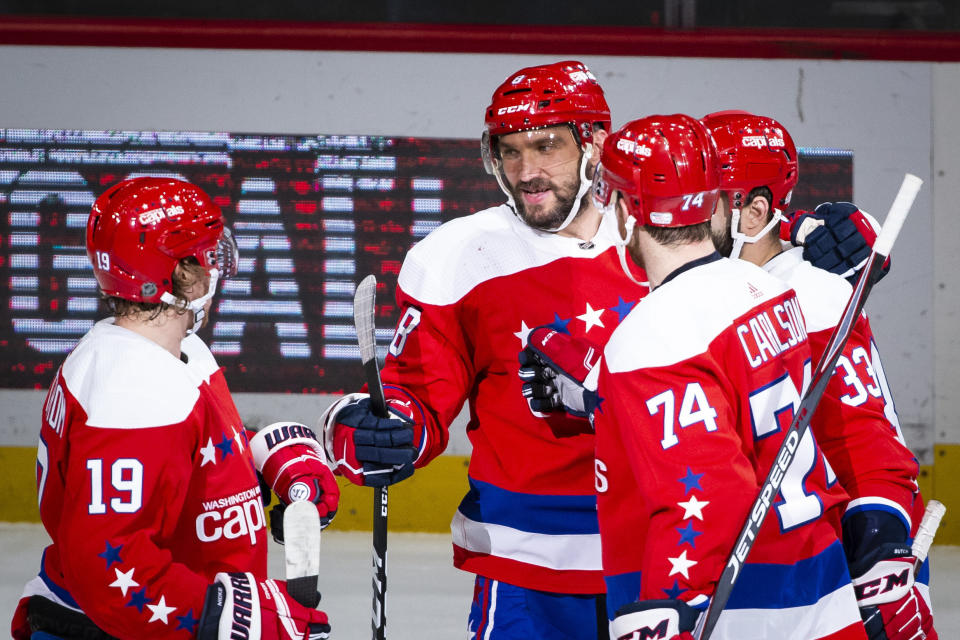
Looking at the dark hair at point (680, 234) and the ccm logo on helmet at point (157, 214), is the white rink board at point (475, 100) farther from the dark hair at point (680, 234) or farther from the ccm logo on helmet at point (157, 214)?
the dark hair at point (680, 234)

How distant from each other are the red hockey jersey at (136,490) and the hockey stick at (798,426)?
2.43 feet

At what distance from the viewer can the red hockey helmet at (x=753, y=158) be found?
1949mm

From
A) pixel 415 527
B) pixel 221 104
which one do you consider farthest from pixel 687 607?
pixel 221 104

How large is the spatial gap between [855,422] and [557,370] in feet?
1.69

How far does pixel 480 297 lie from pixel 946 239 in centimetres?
295

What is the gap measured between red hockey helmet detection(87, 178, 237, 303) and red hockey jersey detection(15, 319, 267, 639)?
0.08 metres

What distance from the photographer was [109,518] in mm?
1560

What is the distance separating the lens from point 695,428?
140cm

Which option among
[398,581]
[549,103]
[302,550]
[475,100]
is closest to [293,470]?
[302,550]

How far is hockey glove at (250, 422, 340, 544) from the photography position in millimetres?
2012

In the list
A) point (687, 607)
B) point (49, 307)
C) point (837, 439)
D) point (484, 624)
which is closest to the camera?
point (687, 607)

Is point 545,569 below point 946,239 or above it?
below

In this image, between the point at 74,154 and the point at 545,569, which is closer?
the point at 545,569

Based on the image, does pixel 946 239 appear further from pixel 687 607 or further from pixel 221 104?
pixel 687 607
